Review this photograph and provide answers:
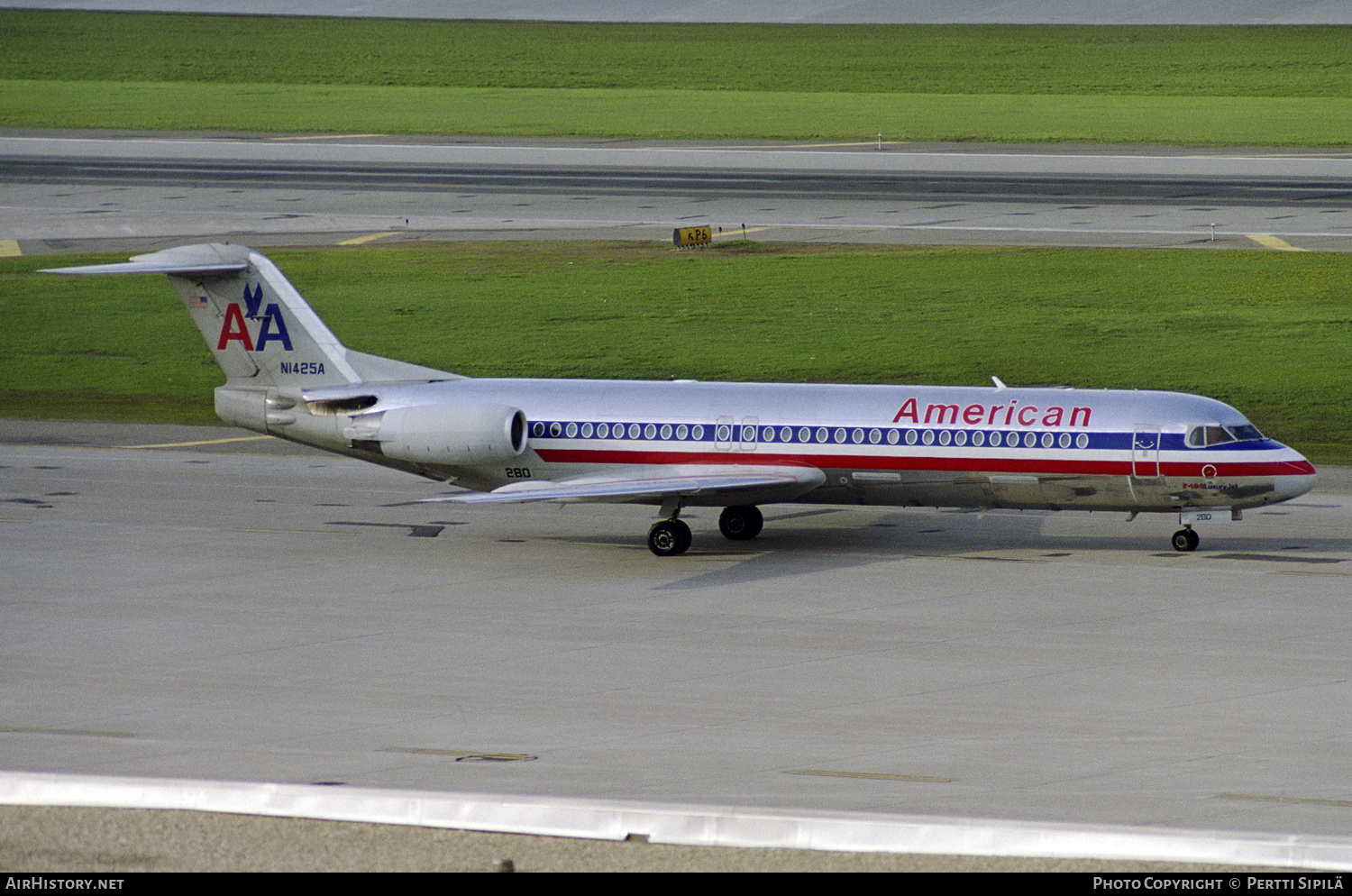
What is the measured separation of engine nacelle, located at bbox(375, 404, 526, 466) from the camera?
110ft

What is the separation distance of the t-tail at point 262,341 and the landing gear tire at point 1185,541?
14456mm

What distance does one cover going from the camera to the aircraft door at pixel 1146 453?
31969mm

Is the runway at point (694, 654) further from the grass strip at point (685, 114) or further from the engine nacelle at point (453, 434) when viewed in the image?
the grass strip at point (685, 114)

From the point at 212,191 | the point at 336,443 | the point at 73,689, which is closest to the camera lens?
the point at 73,689

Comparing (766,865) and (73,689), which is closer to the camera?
(766,865)

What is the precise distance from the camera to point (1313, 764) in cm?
2058

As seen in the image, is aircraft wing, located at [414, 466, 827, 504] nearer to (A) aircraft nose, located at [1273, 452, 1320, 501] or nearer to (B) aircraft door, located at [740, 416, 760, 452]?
(B) aircraft door, located at [740, 416, 760, 452]

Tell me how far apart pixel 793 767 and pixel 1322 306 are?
42025mm

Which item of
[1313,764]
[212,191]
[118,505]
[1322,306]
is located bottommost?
[1313,764]

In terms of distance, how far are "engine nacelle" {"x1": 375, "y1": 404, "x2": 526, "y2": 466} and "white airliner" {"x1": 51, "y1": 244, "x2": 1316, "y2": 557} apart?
0.13ft

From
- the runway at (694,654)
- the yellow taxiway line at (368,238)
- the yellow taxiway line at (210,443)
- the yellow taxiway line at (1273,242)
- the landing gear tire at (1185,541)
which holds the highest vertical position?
the yellow taxiway line at (368,238)

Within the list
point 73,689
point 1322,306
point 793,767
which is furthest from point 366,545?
point 1322,306

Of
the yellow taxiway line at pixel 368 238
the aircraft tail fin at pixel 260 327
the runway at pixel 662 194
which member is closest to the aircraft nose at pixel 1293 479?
the aircraft tail fin at pixel 260 327
